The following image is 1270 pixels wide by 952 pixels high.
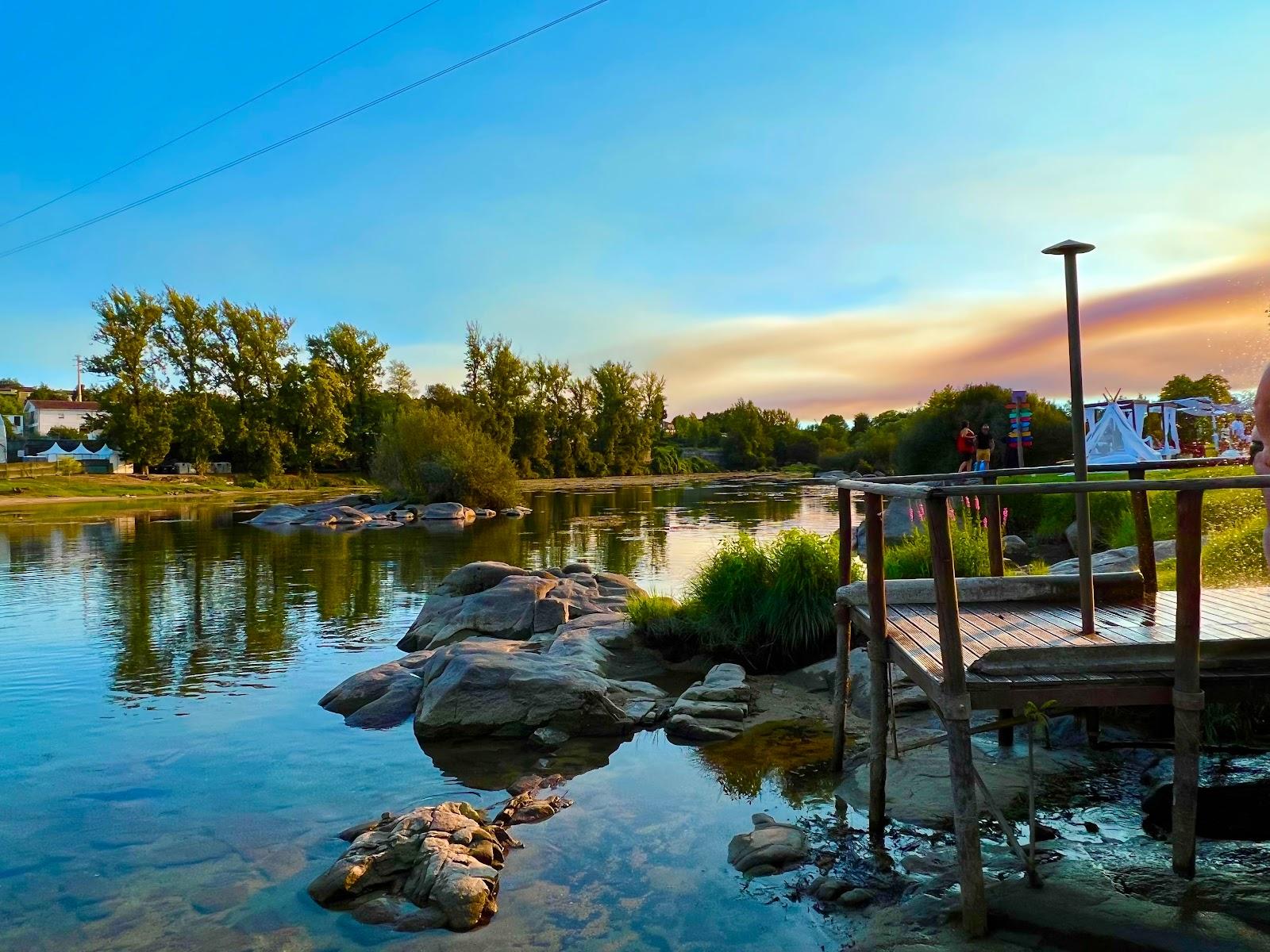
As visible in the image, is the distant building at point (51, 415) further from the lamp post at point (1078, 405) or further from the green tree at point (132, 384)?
the lamp post at point (1078, 405)

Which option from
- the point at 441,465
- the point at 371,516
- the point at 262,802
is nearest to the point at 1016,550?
the point at 262,802

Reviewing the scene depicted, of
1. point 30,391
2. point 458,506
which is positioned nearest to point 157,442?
point 458,506

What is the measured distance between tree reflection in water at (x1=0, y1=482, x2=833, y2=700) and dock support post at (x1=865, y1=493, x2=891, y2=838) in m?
8.05

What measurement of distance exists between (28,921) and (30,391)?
529 ft

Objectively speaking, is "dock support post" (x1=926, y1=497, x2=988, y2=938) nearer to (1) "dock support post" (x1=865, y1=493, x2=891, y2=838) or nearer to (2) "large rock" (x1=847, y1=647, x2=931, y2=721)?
(1) "dock support post" (x1=865, y1=493, x2=891, y2=838)

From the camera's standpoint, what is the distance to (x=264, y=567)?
22297 mm

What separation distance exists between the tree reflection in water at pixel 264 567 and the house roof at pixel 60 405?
247ft

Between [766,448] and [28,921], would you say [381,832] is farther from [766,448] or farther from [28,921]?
[766,448]

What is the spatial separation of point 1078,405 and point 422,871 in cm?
474

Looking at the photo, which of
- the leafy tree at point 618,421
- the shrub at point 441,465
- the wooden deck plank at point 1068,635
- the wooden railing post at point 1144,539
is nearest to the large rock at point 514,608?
the wooden deck plank at point 1068,635

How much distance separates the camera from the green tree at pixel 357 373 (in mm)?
75688

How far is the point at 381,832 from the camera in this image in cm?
598

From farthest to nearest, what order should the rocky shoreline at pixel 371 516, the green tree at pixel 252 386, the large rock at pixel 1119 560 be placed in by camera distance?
the green tree at pixel 252 386 → the rocky shoreline at pixel 371 516 → the large rock at pixel 1119 560

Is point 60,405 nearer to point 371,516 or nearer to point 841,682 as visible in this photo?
point 371,516
